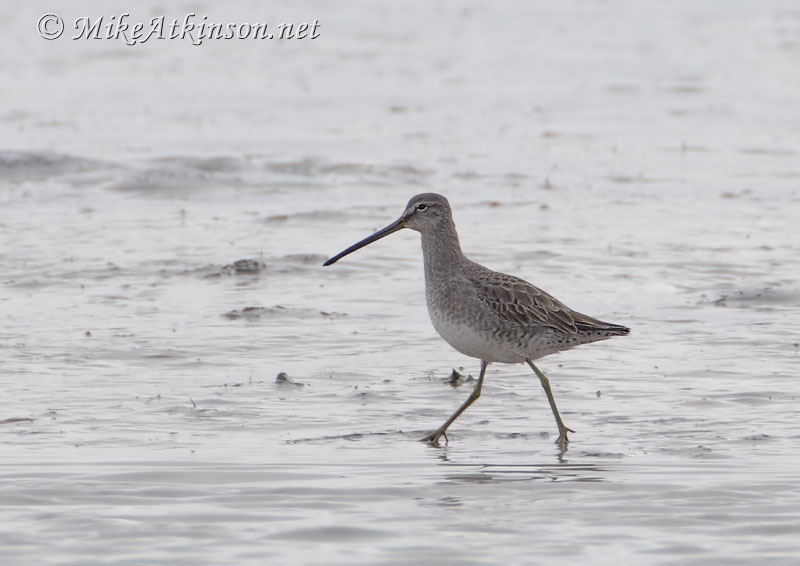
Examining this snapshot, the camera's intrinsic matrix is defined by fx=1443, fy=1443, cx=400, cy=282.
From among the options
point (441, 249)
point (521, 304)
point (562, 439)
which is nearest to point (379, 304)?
point (441, 249)

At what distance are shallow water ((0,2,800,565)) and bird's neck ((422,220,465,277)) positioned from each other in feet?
2.51

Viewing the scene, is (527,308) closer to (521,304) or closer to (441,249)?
(521,304)

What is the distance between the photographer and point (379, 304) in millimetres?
10109

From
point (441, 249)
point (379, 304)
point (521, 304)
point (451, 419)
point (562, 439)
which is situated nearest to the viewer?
point (562, 439)

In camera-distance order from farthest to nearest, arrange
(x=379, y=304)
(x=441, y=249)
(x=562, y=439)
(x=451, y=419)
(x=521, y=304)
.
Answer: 1. (x=379, y=304)
2. (x=441, y=249)
3. (x=521, y=304)
4. (x=451, y=419)
5. (x=562, y=439)

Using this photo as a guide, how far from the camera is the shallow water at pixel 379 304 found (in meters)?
5.68

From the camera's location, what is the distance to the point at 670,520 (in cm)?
563

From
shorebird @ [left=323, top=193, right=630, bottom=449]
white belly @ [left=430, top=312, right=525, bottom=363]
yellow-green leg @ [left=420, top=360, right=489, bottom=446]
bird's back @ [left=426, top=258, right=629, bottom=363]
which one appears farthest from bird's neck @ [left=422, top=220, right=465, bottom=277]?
yellow-green leg @ [left=420, top=360, right=489, bottom=446]

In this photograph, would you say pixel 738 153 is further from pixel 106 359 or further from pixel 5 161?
pixel 106 359

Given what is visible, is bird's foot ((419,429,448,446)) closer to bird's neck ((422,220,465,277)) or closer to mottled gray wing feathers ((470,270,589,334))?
mottled gray wing feathers ((470,270,589,334))

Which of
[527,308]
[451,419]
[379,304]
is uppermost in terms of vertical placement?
[379,304]

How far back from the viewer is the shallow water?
568cm

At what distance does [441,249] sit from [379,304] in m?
2.54

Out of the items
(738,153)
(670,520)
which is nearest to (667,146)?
(738,153)
